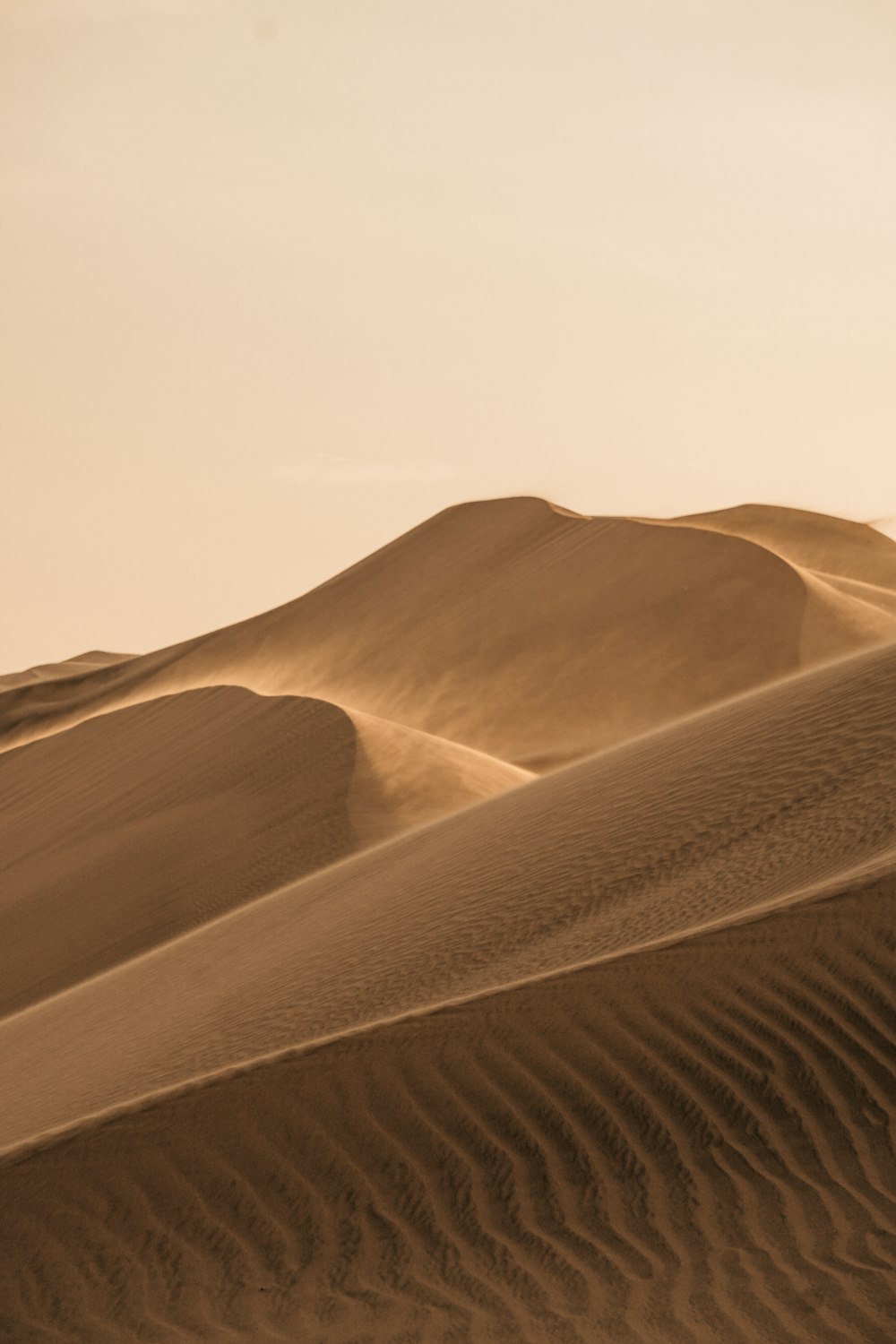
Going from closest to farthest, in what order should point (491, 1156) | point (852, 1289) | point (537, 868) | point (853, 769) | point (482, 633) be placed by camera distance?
point (852, 1289)
point (491, 1156)
point (853, 769)
point (537, 868)
point (482, 633)

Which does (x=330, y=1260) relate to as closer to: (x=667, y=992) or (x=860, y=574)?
(x=667, y=992)

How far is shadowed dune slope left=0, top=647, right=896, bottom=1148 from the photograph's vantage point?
5699 millimetres

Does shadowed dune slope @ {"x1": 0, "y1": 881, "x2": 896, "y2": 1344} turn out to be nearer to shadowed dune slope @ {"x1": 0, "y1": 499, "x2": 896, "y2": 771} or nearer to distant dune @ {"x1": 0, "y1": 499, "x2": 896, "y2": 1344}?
distant dune @ {"x1": 0, "y1": 499, "x2": 896, "y2": 1344}

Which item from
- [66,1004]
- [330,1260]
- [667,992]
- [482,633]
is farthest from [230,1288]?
[482,633]

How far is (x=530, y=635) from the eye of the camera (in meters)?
23.7

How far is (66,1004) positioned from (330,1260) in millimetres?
5215

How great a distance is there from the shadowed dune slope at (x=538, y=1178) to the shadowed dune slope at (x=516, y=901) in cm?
31

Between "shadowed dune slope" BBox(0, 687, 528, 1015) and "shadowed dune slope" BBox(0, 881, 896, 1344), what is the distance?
23.9 feet

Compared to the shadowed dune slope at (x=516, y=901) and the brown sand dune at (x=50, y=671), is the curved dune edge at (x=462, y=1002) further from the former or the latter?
the brown sand dune at (x=50, y=671)

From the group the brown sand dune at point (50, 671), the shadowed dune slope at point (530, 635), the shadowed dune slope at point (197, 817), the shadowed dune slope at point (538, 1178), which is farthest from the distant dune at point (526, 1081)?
the brown sand dune at point (50, 671)

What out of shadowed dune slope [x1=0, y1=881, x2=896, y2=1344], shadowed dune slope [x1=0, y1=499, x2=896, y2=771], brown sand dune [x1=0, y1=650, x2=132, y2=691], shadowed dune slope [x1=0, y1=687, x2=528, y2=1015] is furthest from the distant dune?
brown sand dune [x1=0, y1=650, x2=132, y2=691]

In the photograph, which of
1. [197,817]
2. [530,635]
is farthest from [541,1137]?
[530,635]

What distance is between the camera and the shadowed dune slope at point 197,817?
12.6 m

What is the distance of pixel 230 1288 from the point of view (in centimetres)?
428
